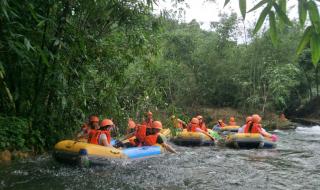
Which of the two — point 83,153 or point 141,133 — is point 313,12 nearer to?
point 83,153

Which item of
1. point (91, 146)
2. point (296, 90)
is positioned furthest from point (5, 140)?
point (296, 90)

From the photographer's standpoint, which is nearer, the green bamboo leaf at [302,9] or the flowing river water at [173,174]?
the green bamboo leaf at [302,9]

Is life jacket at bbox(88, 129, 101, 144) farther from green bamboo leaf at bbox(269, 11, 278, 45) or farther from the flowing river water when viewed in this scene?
green bamboo leaf at bbox(269, 11, 278, 45)

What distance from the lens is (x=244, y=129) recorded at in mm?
12648

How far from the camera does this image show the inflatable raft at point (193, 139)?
1257 cm

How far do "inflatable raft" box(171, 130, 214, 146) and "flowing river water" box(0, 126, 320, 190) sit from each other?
234cm

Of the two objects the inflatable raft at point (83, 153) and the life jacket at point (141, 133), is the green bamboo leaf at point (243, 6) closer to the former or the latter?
the inflatable raft at point (83, 153)

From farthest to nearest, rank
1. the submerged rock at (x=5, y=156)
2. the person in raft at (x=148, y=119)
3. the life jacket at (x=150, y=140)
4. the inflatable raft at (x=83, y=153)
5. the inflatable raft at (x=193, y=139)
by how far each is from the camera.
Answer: the inflatable raft at (x=193, y=139)
the person in raft at (x=148, y=119)
the life jacket at (x=150, y=140)
the submerged rock at (x=5, y=156)
the inflatable raft at (x=83, y=153)

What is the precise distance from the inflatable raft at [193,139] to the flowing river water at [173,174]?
234cm

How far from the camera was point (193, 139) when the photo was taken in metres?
12.6

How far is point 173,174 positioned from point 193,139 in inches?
204

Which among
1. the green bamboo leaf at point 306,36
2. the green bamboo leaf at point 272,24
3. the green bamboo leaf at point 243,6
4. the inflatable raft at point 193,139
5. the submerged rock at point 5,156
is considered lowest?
the inflatable raft at point 193,139

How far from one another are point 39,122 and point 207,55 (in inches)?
690

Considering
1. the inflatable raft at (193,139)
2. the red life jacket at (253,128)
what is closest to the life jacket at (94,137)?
the inflatable raft at (193,139)
